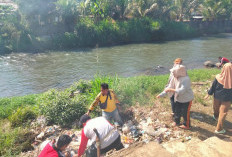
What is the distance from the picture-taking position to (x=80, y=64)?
51.8 ft

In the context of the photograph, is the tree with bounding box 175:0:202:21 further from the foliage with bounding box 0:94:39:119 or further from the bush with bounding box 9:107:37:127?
the bush with bounding box 9:107:37:127

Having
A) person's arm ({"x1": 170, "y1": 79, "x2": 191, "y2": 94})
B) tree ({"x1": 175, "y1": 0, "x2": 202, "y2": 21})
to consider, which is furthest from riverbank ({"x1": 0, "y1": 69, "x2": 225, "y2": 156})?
tree ({"x1": 175, "y1": 0, "x2": 202, "y2": 21})

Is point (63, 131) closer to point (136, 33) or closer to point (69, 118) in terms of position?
point (69, 118)

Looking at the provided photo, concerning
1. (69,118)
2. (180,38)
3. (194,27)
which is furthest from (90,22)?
(69,118)

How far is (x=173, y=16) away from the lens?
29922 mm

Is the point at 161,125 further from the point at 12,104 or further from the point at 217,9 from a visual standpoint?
the point at 217,9

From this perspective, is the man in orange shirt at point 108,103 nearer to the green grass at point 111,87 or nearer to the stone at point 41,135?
the green grass at point 111,87

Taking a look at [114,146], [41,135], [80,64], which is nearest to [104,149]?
[114,146]

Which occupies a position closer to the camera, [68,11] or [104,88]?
[104,88]

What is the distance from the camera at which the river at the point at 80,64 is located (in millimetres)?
11922

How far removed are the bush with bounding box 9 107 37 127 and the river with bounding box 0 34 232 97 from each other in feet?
12.0

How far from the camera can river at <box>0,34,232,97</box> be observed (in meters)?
11.9

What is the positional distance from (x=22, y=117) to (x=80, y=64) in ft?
32.0

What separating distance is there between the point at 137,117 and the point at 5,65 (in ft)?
43.5
